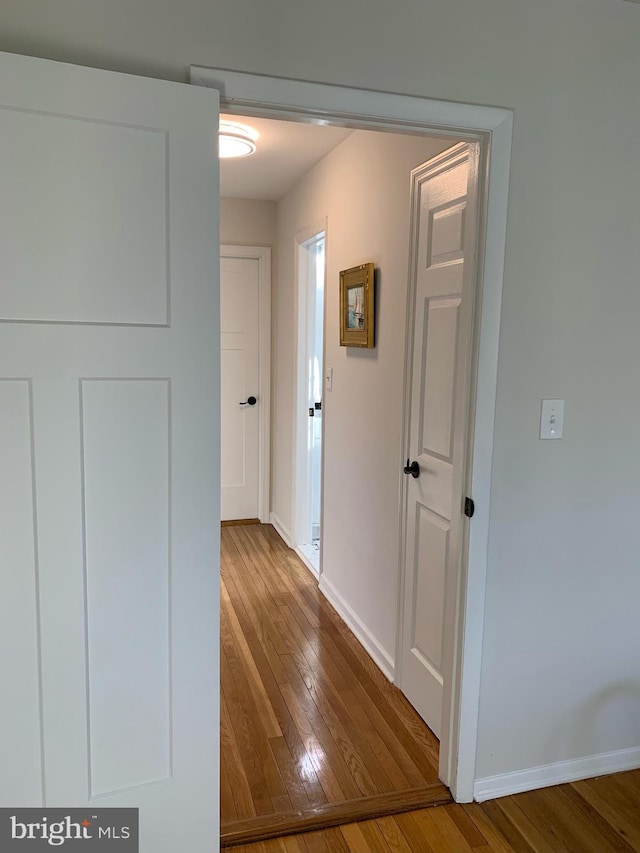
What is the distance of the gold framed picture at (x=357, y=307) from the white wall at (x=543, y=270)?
3.38ft

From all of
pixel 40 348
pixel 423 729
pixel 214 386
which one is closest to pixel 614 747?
pixel 423 729

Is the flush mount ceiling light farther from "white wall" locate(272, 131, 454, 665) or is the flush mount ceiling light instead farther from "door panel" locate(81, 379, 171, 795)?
"door panel" locate(81, 379, 171, 795)

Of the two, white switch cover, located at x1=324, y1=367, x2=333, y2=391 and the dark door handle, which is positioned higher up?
white switch cover, located at x1=324, y1=367, x2=333, y2=391

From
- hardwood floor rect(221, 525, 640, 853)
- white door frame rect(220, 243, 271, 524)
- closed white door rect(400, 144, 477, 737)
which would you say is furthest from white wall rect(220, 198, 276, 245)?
hardwood floor rect(221, 525, 640, 853)

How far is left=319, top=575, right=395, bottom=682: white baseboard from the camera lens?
107 inches

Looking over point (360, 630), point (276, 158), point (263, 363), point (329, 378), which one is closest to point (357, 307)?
point (329, 378)

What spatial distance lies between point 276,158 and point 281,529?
2.52 metres

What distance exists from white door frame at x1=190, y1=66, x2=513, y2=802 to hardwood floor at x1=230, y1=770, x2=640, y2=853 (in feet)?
0.35

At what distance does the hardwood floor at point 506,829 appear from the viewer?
1807 millimetres

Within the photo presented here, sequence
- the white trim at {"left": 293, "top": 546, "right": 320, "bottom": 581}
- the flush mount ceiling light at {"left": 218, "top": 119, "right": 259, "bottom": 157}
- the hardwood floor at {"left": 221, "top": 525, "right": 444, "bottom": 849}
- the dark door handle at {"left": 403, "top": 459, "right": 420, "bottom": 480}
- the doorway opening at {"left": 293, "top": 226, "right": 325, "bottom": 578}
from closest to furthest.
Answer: the hardwood floor at {"left": 221, "top": 525, "right": 444, "bottom": 849} < the dark door handle at {"left": 403, "top": 459, "right": 420, "bottom": 480} < the flush mount ceiling light at {"left": 218, "top": 119, "right": 259, "bottom": 157} < the white trim at {"left": 293, "top": 546, "right": 320, "bottom": 581} < the doorway opening at {"left": 293, "top": 226, "right": 325, "bottom": 578}

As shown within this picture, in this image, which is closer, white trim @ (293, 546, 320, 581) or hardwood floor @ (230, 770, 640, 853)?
hardwood floor @ (230, 770, 640, 853)

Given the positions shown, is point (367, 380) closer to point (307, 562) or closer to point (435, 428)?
point (435, 428)

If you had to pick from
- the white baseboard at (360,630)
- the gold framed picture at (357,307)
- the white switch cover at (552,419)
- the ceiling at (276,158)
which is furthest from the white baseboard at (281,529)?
the white switch cover at (552,419)

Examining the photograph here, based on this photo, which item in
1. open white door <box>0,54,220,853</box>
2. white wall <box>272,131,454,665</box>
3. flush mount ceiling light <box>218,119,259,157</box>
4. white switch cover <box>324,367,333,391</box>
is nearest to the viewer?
open white door <box>0,54,220,853</box>
